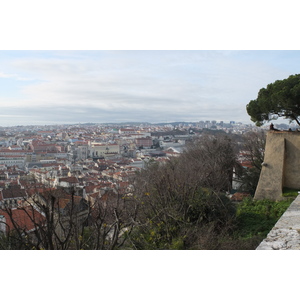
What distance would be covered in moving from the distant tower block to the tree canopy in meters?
0.57

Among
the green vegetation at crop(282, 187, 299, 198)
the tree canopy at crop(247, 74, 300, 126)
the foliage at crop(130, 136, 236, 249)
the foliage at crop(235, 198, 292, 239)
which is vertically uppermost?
the tree canopy at crop(247, 74, 300, 126)

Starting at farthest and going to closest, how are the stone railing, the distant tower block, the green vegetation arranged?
1. the distant tower block
2. the green vegetation
3. the stone railing

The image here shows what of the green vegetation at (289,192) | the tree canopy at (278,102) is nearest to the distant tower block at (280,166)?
the green vegetation at (289,192)

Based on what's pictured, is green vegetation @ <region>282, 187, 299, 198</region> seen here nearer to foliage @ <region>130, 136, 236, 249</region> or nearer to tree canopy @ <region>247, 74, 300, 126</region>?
tree canopy @ <region>247, 74, 300, 126</region>

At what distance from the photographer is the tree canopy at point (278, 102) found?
6340mm

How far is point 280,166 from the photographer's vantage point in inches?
257

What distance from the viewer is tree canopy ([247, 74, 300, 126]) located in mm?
6340

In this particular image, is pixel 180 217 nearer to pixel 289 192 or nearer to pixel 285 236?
pixel 285 236

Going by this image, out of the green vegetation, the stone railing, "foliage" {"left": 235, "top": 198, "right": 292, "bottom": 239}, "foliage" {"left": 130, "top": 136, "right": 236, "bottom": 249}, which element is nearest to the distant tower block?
the green vegetation

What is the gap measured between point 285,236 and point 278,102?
4.34 meters

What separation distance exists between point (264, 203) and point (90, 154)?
11104 mm

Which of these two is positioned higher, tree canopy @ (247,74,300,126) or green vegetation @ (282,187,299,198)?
tree canopy @ (247,74,300,126)

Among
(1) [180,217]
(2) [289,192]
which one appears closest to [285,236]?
(1) [180,217]
